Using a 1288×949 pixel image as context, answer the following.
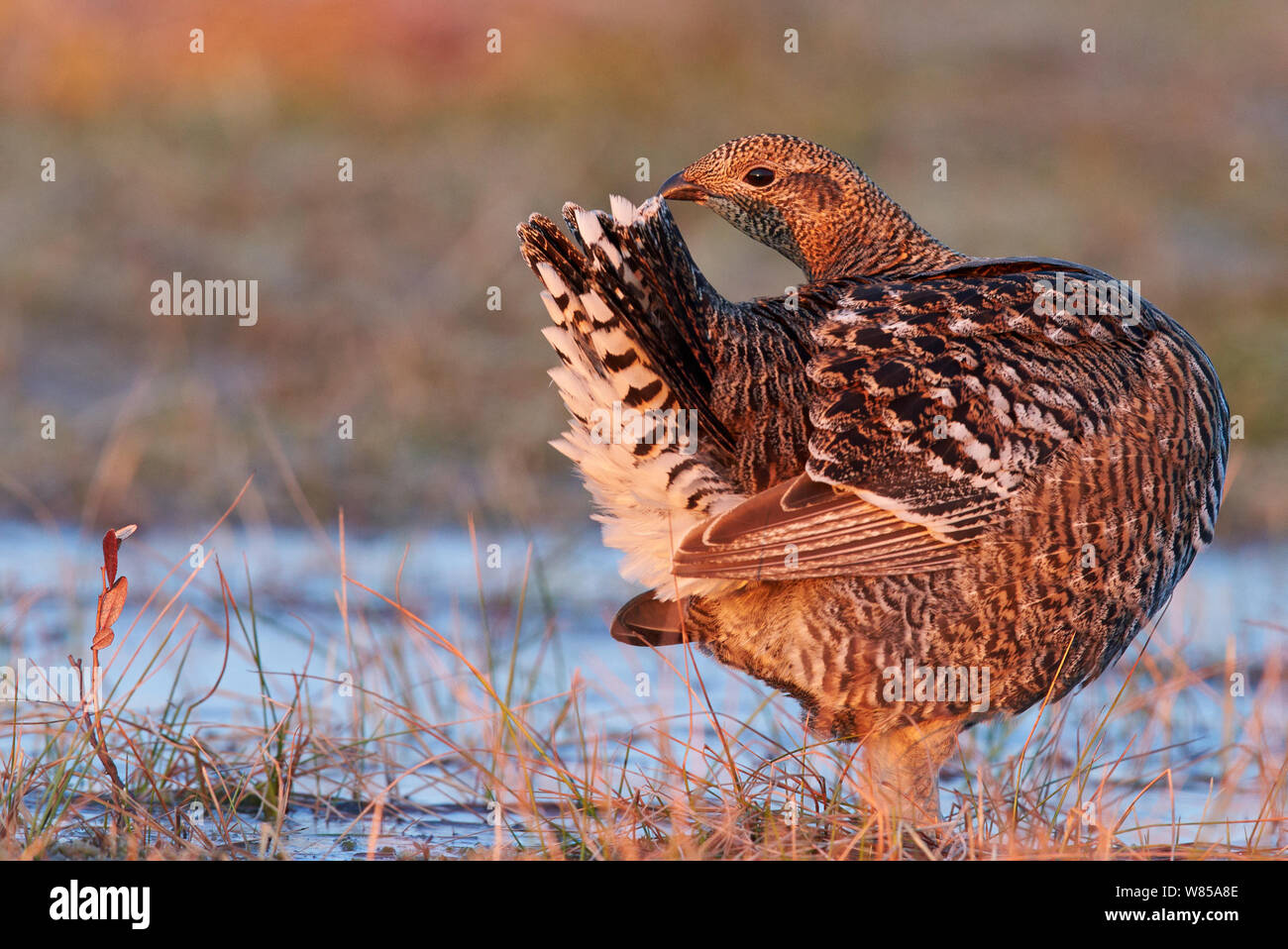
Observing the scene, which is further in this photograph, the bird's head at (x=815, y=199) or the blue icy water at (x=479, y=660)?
the bird's head at (x=815, y=199)

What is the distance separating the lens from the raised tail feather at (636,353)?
4.11m

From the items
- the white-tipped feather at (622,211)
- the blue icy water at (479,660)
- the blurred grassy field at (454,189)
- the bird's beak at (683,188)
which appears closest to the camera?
the white-tipped feather at (622,211)

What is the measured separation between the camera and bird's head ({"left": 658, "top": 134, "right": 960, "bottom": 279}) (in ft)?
16.3

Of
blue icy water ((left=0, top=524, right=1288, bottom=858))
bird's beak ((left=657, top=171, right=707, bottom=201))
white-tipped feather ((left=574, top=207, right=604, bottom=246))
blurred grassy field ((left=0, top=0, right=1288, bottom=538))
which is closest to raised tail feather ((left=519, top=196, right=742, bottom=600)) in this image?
white-tipped feather ((left=574, top=207, right=604, bottom=246))

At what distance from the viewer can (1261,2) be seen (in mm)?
16359

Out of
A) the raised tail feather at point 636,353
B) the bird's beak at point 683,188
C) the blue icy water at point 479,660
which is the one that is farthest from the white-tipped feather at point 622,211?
the blue icy water at point 479,660

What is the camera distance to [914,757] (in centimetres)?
461

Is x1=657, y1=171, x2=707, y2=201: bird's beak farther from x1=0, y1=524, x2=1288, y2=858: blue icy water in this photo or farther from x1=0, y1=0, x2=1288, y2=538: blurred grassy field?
x1=0, y1=0, x2=1288, y2=538: blurred grassy field

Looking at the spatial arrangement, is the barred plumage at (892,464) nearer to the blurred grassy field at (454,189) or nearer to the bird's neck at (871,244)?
the bird's neck at (871,244)

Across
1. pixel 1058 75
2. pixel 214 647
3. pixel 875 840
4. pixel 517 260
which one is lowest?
pixel 875 840

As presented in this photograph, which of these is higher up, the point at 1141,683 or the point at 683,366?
the point at 683,366

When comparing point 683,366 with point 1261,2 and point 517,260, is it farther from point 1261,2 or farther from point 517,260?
point 1261,2

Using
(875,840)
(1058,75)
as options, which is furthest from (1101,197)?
(875,840)

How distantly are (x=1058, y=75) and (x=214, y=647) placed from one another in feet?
39.7
